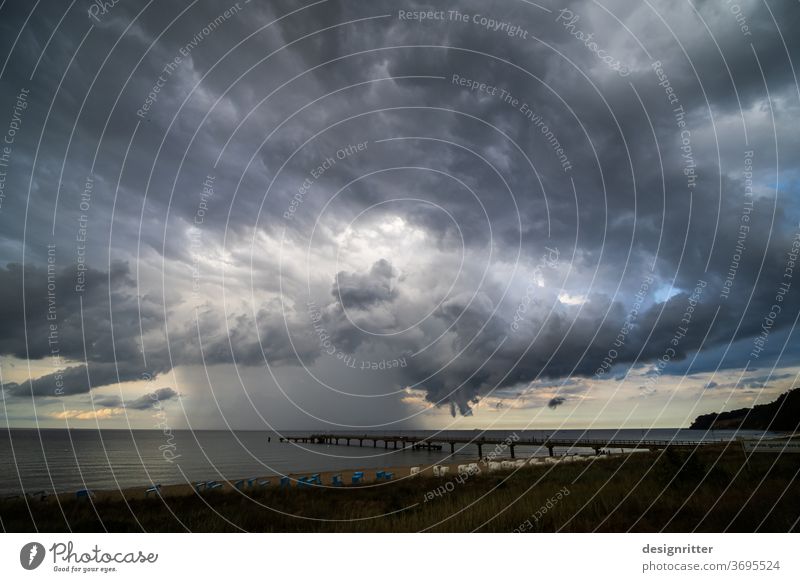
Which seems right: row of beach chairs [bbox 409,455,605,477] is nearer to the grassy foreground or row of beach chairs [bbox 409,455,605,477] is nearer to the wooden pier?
the wooden pier

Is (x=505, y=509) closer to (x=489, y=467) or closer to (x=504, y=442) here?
(x=489, y=467)

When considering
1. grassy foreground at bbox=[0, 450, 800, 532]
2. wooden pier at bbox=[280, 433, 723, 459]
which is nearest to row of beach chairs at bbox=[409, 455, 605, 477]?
wooden pier at bbox=[280, 433, 723, 459]

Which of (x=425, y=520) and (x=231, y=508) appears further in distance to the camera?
(x=231, y=508)

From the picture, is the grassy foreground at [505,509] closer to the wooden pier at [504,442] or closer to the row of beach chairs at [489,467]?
the row of beach chairs at [489,467]
